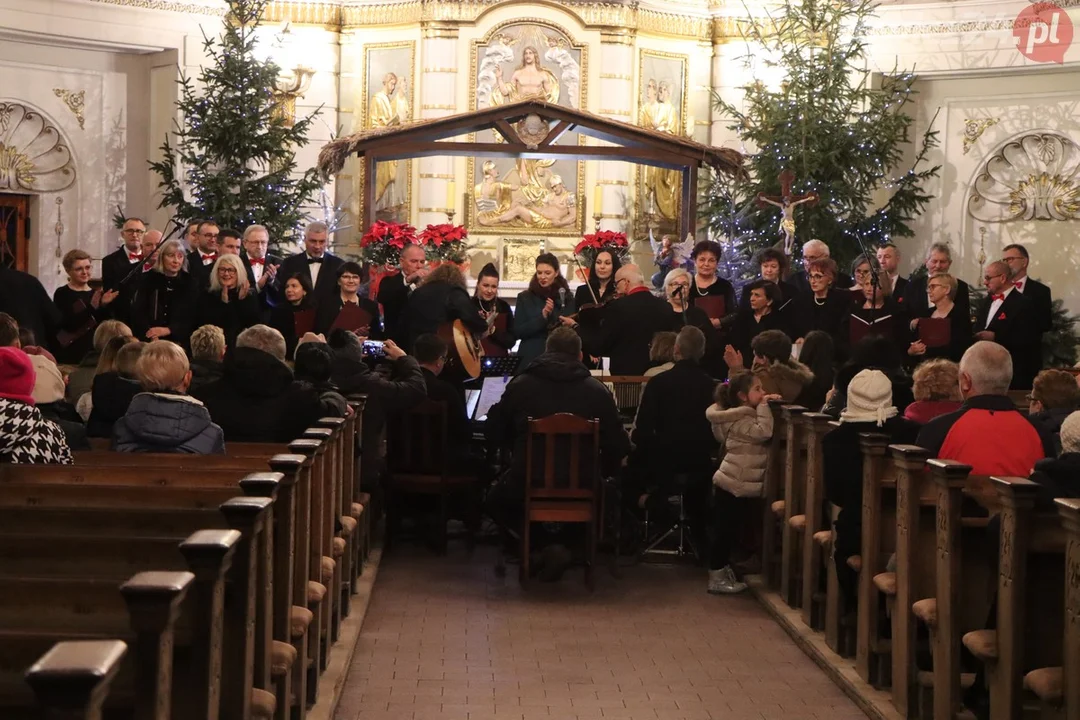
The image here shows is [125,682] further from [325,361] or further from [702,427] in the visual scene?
[702,427]

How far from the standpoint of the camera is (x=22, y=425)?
4840 millimetres

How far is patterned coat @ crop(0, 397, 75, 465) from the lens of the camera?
4805 mm

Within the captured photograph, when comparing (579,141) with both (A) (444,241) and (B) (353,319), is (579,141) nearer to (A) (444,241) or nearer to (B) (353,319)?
(A) (444,241)

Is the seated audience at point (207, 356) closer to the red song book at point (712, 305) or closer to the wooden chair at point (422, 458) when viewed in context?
the wooden chair at point (422, 458)

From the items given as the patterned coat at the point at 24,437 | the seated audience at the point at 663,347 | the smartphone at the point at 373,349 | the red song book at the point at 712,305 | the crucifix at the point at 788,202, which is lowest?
the patterned coat at the point at 24,437

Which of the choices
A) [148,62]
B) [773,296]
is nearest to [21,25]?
[148,62]

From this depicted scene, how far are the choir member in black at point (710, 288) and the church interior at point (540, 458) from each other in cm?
7

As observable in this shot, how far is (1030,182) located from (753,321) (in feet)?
24.3

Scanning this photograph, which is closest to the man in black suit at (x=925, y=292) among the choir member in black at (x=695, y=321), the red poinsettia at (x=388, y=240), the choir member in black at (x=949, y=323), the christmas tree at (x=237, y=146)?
the choir member in black at (x=949, y=323)

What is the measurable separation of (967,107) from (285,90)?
7241mm

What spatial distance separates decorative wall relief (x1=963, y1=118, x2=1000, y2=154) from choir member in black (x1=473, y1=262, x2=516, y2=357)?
7.70 metres

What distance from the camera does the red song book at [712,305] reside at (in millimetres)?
9430

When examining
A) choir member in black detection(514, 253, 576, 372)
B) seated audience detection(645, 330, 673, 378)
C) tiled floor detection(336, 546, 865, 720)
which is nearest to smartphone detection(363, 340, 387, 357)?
choir member in black detection(514, 253, 576, 372)

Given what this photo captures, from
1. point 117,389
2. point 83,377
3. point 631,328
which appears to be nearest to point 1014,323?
point 631,328
